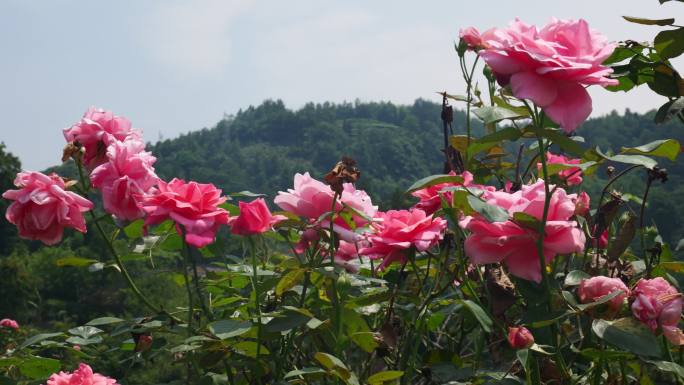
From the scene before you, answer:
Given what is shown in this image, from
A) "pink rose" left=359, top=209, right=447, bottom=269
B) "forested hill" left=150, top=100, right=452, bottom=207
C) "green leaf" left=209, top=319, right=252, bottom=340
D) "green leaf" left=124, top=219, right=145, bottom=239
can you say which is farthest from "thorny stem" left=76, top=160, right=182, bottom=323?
"forested hill" left=150, top=100, right=452, bottom=207

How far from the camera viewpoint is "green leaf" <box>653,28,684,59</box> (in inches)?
47.9

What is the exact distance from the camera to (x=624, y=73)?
1.28 metres

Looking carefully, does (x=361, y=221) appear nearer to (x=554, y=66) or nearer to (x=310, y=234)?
(x=310, y=234)

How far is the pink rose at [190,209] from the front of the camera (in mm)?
1193

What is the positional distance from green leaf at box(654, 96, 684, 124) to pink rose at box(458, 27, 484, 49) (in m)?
0.36

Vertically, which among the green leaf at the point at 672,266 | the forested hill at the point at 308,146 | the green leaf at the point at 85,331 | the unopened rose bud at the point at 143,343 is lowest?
the forested hill at the point at 308,146

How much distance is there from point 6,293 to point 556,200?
2759 cm

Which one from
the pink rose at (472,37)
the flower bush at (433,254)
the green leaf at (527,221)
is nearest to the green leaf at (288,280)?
the flower bush at (433,254)

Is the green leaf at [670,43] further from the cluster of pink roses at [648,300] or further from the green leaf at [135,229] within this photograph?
the green leaf at [135,229]

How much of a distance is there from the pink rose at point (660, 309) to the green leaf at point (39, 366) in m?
0.97

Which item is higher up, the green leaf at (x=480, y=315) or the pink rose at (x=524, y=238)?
the pink rose at (x=524, y=238)

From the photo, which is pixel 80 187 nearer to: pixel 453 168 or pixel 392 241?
pixel 392 241

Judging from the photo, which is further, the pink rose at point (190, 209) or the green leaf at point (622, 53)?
the green leaf at point (622, 53)

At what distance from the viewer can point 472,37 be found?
1474 mm
